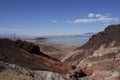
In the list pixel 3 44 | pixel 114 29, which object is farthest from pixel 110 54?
pixel 3 44

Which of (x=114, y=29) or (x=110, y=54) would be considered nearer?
(x=110, y=54)

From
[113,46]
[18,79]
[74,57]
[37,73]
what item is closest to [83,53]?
[74,57]

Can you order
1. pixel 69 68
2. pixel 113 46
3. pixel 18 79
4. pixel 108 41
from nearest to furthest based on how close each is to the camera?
pixel 18 79 < pixel 69 68 < pixel 113 46 < pixel 108 41

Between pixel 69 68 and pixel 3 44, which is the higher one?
pixel 3 44

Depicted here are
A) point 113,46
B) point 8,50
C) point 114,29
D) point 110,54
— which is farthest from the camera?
point 114,29

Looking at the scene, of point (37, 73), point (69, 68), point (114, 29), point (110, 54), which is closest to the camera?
point (37, 73)

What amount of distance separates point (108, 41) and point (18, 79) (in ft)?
157

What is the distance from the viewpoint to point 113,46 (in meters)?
56.0

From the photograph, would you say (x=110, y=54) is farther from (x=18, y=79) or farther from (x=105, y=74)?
(x=18, y=79)

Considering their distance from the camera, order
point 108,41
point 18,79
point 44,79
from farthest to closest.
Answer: point 108,41
point 44,79
point 18,79

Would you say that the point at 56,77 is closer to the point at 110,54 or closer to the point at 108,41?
the point at 110,54

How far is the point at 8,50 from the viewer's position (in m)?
28.9

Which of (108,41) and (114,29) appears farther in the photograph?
(114,29)

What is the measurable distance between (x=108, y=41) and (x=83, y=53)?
577 centimetres
